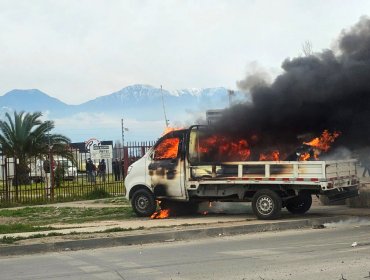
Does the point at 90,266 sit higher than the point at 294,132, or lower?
lower

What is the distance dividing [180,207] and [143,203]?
0.96 meters

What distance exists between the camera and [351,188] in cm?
1159

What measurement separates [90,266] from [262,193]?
4.89 m

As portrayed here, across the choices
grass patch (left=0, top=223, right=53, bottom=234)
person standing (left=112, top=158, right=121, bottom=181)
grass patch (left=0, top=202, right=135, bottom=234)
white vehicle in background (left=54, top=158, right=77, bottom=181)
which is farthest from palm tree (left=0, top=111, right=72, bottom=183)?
grass patch (left=0, top=223, right=53, bottom=234)

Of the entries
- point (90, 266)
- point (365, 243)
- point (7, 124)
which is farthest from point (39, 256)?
point (7, 124)

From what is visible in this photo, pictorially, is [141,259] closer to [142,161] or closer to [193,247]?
[193,247]

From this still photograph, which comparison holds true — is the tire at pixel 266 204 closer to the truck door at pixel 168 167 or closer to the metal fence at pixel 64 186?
the truck door at pixel 168 167

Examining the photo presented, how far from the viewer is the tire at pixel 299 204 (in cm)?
1220

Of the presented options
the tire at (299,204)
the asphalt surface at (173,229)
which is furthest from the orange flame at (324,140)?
the asphalt surface at (173,229)

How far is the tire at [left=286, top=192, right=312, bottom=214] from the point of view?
1220 centimetres

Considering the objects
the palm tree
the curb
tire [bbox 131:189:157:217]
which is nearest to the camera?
the curb

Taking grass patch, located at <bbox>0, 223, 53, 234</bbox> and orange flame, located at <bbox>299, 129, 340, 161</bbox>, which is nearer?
grass patch, located at <bbox>0, 223, 53, 234</bbox>

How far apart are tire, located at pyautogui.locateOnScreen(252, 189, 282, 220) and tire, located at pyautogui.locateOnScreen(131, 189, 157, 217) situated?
246cm

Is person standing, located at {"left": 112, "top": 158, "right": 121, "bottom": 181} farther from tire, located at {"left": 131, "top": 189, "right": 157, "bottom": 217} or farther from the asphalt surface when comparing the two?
the asphalt surface
